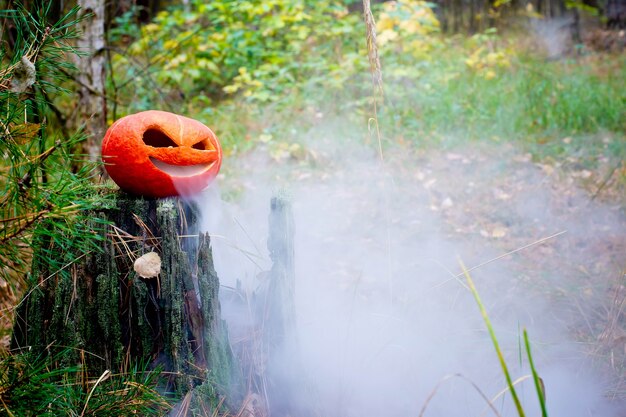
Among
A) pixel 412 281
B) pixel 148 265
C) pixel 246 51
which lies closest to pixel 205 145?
pixel 148 265

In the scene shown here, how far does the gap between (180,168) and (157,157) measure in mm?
112

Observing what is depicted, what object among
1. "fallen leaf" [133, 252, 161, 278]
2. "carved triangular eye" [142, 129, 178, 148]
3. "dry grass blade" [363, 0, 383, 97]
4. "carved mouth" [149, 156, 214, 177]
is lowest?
"fallen leaf" [133, 252, 161, 278]

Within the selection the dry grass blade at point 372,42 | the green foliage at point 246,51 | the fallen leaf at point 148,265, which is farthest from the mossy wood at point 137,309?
the green foliage at point 246,51

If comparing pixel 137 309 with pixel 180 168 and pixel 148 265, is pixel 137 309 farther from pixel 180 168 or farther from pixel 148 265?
pixel 180 168

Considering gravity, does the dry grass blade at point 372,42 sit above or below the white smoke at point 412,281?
above

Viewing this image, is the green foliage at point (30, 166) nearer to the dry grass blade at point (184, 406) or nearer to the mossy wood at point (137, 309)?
the mossy wood at point (137, 309)

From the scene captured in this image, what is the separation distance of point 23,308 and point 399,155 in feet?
11.6

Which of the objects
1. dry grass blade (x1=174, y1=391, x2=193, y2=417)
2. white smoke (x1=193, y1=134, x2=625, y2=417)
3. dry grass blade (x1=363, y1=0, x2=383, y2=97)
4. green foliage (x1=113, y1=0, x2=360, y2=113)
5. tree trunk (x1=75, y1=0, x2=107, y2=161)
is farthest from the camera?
green foliage (x1=113, y1=0, x2=360, y2=113)

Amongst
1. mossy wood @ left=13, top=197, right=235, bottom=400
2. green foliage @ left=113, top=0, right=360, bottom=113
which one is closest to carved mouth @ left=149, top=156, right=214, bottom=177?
mossy wood @ left=13, top=197, right=235, bottom=400

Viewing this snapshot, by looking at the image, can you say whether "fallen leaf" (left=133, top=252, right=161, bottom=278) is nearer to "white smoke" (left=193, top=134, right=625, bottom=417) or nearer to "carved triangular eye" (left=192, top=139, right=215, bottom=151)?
"white smoke" (left=193, top=134, right=625, bottom=417)

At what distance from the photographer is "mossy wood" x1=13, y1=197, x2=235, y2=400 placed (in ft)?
5.70

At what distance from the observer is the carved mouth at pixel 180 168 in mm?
1926

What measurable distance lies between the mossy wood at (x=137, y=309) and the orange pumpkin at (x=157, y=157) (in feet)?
0.36

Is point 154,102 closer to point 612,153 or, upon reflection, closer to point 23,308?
point 23,308
